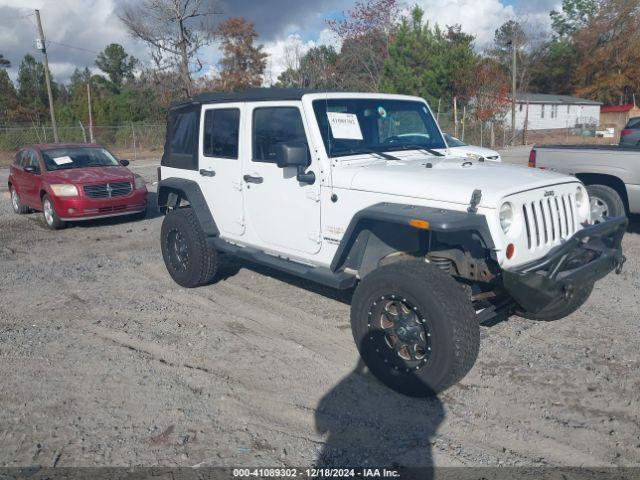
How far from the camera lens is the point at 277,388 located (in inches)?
163

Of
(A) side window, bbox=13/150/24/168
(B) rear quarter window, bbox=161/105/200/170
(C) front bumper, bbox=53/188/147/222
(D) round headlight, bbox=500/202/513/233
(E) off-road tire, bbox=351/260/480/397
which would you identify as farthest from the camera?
(A) side window, bbox=13/150/24/168

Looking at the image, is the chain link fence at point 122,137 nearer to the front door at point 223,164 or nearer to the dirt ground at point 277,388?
the front door at point 223,164

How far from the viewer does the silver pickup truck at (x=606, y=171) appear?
7.52 metres

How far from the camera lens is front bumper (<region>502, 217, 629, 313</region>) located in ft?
12.1

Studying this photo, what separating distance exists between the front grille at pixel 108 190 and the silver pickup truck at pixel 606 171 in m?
7.48

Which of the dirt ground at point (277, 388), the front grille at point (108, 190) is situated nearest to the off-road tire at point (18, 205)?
the front grille at point (108, 190)

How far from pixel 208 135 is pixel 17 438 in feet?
11.6

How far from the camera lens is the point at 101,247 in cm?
896

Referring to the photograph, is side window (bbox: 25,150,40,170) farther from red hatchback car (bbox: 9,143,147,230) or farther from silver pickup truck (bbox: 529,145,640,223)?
silver pickup truck (bbox: 529,145,640,223)

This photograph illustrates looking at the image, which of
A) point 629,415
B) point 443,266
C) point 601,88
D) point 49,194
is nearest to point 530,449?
point 629,415

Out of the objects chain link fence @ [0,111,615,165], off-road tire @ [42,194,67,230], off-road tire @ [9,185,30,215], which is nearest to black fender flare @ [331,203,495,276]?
off-road tire @ [42,194,67,230]

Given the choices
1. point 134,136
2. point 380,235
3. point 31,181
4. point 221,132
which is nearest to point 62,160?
point 31,181

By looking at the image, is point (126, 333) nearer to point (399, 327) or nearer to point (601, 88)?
point (399, 327)

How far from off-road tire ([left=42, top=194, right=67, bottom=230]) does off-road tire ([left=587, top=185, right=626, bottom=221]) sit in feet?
29.2
